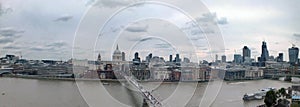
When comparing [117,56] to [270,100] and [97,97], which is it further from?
[270,100]

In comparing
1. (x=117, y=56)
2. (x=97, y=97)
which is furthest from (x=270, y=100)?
(x=117, y=56)

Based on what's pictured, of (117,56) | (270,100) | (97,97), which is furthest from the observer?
(117,56)

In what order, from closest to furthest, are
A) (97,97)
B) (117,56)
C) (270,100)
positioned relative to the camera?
1. (270,100)
2. (97,97)
3. (117,56)

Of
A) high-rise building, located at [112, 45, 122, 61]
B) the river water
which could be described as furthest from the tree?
high-rise building, located at [112, 45, 122, 61]

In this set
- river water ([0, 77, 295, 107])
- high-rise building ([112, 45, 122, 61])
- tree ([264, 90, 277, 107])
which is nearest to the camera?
river water ([0, 77, 295, 107])

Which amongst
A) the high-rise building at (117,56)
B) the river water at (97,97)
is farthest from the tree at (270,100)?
the high-rise building at (117,56)

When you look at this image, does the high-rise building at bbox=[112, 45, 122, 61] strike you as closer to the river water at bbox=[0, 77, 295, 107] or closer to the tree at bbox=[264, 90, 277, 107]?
the river water at bbox=[0, 77, 295, 107]

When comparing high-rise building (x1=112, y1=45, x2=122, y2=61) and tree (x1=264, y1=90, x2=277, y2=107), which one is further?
high-rise building (x1=112, y1=45, x2=122, y2=61)

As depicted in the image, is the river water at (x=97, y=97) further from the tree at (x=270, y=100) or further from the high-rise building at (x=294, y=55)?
the high-rise building at (x=294, y=55)

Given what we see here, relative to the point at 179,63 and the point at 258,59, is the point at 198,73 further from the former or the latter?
the point at 258,59

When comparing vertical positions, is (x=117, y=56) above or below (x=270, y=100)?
above

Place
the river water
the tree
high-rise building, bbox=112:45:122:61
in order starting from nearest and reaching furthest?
the river water, the tree, high-rise building, bbox=112:45:122:61
